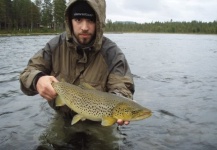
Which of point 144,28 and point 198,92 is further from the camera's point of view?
point 144,28

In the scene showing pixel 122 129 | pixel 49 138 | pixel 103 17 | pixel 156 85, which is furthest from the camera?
pixel 156 85

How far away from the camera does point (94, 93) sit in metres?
3.83

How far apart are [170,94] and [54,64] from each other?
5.74m

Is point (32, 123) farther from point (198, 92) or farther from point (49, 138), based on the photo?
point (198, 92)

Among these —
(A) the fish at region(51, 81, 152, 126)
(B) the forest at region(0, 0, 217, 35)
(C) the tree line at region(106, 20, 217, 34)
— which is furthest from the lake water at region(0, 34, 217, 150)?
(C) the tree line at region(106, 20, 217, 34)

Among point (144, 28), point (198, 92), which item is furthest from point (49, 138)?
point (144, 28)

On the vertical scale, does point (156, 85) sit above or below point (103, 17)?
below

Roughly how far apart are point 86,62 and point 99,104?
1.33 m

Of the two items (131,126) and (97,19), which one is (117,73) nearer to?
(97,19)

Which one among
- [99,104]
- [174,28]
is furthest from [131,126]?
[174,28]

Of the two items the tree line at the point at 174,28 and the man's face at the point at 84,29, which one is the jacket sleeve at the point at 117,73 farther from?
the tree line at the point at 174,28

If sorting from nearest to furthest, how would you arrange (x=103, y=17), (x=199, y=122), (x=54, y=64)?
(x=103, y=17), (x=54, y=64), (x=199, y=122)

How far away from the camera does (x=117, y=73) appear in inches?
182

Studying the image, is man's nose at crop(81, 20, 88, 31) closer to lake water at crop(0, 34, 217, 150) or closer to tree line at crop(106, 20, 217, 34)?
lake water at crop(0, 34, 217, 150)
